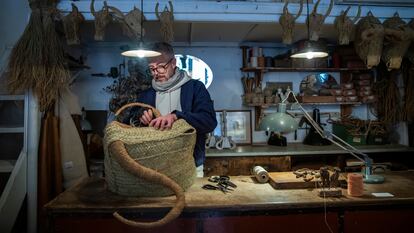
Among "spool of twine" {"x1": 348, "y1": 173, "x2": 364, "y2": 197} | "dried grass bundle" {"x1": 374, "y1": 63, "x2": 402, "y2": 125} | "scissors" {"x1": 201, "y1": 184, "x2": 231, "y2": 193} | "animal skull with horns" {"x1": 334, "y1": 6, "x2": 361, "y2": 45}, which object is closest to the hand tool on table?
"scissors" {"x1": 201, "y1": 184, "x2": 231, "y2": 193}

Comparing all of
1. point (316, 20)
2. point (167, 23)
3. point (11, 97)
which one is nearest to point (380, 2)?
point (316, 20)

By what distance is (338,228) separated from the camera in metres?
1.73

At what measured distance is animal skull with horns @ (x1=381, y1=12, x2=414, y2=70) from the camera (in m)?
3.06

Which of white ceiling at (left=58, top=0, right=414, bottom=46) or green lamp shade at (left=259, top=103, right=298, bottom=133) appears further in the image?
white ceiling at (left=58, top=0, right=414, bottom=46)

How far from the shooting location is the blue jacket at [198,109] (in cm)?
201

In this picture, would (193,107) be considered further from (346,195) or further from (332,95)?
(332,95)

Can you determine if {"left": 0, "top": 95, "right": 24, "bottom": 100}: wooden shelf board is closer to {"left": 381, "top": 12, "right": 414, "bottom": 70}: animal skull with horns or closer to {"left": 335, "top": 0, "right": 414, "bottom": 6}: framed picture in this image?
{"left": 335, "top": 0, "right": 414, "bottom": 6}: framed picture

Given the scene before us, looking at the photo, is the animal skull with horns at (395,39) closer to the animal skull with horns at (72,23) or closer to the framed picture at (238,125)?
the framed picture at (238,125)

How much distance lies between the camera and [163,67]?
2.38 m

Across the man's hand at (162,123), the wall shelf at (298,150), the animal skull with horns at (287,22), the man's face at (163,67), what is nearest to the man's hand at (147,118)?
the man's hand at (162,123)

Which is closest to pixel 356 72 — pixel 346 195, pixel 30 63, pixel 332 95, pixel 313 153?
pixel 332 95

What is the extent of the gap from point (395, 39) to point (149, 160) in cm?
275

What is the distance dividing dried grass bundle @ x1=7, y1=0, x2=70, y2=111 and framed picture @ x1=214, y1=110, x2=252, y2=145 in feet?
6.45

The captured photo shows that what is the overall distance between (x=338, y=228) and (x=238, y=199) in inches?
21.9
